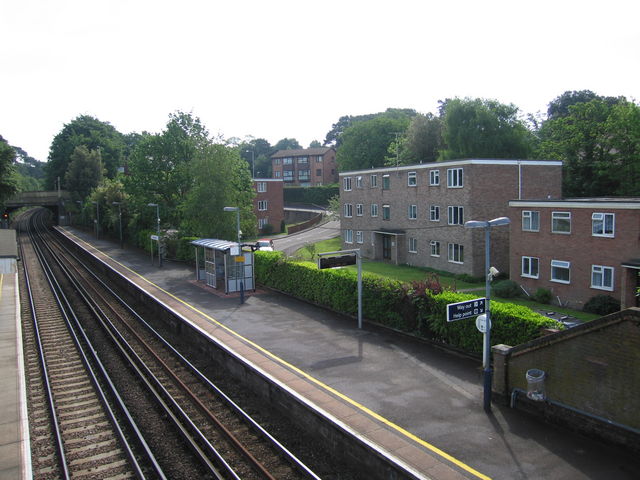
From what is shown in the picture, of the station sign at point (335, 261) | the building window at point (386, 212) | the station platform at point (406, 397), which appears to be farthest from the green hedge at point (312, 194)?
the station sign at point (335, 261)

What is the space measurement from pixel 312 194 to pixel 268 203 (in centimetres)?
2423

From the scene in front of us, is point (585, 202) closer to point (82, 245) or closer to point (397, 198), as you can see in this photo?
point (397, 198)

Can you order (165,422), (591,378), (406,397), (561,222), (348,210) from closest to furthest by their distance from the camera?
(591,378) → (406,397) → (165,422) → (561,222) → (348,210)

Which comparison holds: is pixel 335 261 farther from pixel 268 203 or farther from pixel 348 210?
pixel 268 203

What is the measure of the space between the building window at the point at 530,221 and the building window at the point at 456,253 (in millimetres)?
6331

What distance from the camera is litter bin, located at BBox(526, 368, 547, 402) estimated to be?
12.2 metres

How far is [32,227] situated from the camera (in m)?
95.0

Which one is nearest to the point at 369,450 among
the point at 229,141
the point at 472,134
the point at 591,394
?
the point at 591,394

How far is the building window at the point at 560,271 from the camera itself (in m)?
29.6

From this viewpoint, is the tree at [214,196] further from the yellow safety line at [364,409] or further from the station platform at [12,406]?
the yellow safety line at [364,409]

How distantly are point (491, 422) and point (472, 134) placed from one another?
5053 centimetres

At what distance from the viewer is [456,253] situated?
38500mm

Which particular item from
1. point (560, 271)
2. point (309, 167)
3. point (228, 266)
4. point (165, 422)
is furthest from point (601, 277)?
point (309, 167)

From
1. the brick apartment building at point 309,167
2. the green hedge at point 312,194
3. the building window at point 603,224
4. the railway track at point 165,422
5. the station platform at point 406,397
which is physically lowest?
the railway track at point 165,422
